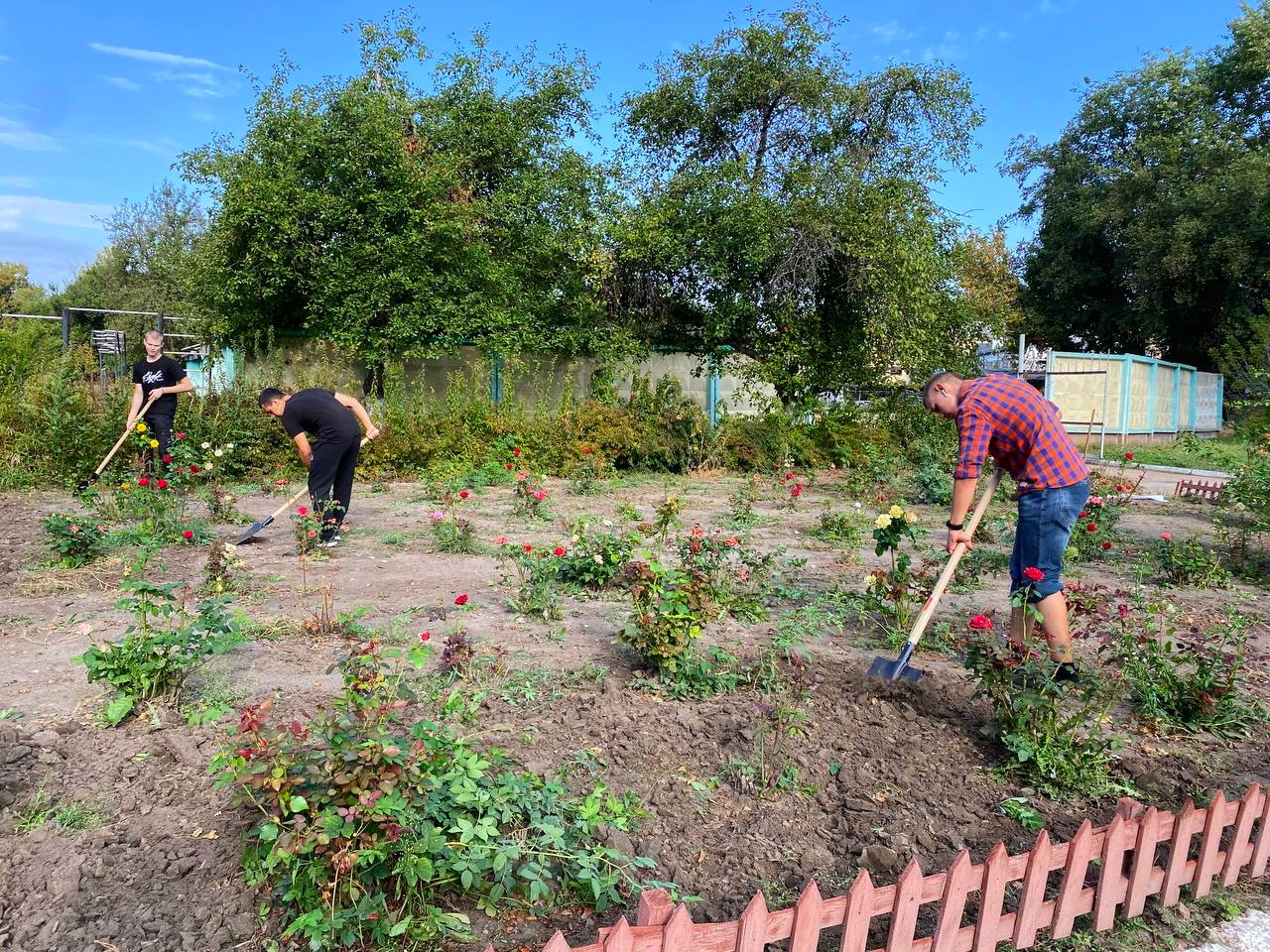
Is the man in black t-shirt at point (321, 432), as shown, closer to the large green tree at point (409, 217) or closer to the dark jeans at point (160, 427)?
the dark jeans at point (160, 427)

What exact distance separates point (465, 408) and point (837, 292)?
6.39 metres

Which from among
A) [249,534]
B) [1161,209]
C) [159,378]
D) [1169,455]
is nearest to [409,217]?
[159,378]

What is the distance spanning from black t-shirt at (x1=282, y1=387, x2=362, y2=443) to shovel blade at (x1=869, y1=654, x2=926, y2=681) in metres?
4.54

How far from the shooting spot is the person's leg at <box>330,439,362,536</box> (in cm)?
673

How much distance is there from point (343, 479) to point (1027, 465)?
516 cm

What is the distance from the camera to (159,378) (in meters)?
8.54

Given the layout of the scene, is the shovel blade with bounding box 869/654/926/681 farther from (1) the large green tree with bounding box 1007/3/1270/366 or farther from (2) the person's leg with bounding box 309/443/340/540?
(1) the large green tree with bounding box 1007/3/1270/366

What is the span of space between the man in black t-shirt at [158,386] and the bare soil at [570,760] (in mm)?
3753

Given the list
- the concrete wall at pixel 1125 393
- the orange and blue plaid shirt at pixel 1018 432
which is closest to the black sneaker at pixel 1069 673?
the orange and blue plaid shirt at pixel 1018 432

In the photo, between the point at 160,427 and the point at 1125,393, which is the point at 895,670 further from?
the point at 1125,393

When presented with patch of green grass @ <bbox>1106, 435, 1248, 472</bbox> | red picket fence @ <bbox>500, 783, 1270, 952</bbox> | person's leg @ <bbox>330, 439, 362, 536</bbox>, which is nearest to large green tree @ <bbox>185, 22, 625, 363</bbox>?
person's leg @ <bbox>330, 439, 362, 536</bbox>

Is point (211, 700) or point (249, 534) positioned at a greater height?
point (249, 534)

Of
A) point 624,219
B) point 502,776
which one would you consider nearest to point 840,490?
point 624,219

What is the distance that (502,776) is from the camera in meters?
2.55
